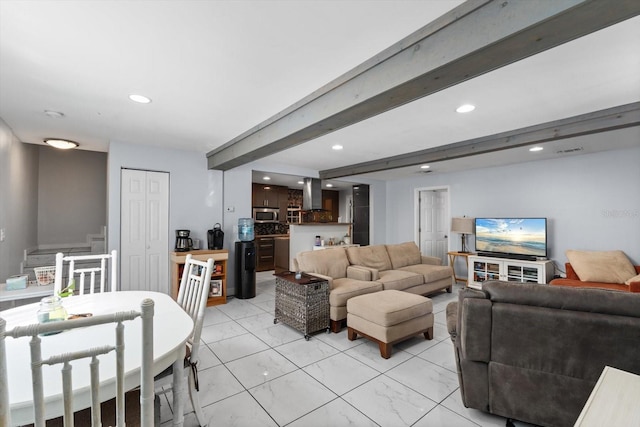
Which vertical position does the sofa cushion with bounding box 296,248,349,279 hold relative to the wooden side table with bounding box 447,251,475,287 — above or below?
above

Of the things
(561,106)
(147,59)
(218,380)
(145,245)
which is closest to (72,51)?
(147,59)

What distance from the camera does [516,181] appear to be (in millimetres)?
5266

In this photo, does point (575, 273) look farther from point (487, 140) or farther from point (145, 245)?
point (145, 245)

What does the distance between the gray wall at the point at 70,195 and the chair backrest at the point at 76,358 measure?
5873 millimetres

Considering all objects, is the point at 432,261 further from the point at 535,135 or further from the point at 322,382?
the point at 322,382

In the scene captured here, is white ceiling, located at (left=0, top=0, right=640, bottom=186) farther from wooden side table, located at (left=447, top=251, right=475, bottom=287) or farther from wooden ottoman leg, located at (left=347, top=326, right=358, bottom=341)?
wooden side table, located at (left=447, top=251, right=475, bottom=287)

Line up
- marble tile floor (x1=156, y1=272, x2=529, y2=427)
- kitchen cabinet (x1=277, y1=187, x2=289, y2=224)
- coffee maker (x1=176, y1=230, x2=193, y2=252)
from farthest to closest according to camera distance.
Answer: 1. kitchen cabinet (x1=277, y1=187, x2=289, y2=224)
2. coffee maker (x1=176, y1=230, x2=193, y2=252)
3. marble tile floor (x1=156, y1=272, x2=529, y2=427)

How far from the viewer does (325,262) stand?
4031 mm

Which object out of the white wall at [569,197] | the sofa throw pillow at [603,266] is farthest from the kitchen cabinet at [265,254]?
the sofa throw pillow at [603,266]

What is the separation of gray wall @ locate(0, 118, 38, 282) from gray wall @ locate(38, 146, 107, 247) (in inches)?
8.5

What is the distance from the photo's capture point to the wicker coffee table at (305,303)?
3.16 meters

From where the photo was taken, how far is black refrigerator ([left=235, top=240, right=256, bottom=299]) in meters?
4.67

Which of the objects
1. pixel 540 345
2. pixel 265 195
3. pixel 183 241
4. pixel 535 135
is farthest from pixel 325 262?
pixel 265 195

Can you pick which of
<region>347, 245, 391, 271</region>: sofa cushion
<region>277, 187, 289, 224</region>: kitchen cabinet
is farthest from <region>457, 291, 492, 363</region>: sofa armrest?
<region>277, 187, 289, 224</region>: kitchen cabinet
